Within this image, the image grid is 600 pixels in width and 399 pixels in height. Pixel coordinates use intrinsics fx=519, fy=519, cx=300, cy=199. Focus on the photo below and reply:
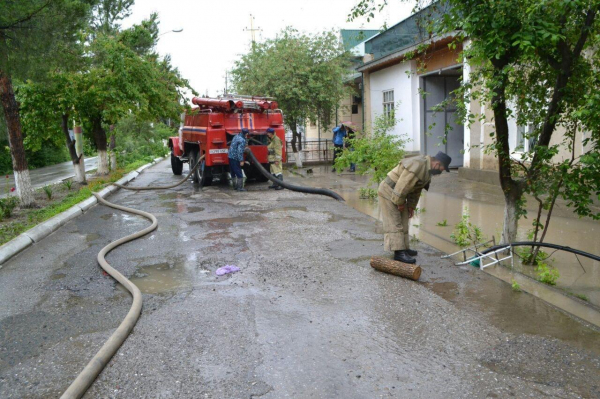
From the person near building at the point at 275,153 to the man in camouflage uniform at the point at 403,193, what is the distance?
318 inches

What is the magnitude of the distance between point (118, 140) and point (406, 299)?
30.1 metres

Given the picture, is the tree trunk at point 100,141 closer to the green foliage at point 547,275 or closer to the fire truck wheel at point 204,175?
the fire truck wheel at point 204,175

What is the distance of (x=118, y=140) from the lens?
32312 millimetres

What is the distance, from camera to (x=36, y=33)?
8.23 meters

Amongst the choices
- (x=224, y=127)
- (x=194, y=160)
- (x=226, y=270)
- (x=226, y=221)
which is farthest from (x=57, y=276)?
(x=194, y=160)

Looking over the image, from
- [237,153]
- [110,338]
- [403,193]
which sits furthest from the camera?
[237,153]

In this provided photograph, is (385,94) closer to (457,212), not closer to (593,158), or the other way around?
(457,212)

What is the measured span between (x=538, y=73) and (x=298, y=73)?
1420 cm

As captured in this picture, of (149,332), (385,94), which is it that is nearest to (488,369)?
(149,332)

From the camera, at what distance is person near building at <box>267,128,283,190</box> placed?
14371mm

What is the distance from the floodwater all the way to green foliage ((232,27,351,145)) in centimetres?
635

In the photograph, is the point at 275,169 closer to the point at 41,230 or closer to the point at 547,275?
the point at 41,230

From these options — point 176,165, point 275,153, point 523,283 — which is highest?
point 275,153

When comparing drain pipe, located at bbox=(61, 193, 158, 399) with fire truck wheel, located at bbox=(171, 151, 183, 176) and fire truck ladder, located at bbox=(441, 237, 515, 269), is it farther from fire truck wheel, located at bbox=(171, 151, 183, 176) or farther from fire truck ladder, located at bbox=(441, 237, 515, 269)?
Answer: fire truck wheel, located at bbox=(171, 151, 183, 176)
